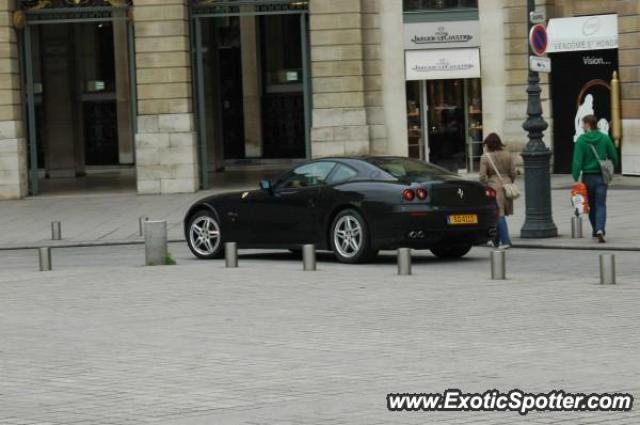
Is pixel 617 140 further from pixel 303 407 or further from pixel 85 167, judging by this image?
pixel 303 407

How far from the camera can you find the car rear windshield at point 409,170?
61.6 feet

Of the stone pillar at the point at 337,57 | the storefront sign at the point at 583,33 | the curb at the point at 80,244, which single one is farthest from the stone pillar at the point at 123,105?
the curb at the point at 80,244

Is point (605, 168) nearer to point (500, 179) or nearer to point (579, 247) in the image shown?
point (579, 247)

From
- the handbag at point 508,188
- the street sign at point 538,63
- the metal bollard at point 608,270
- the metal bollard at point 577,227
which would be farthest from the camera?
the street sign at point 538,63

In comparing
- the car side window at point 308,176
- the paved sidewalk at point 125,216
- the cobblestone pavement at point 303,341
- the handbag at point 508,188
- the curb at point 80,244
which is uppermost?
the car side window at point 308,176

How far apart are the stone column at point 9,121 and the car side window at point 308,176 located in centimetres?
1684

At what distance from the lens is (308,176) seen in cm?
1973

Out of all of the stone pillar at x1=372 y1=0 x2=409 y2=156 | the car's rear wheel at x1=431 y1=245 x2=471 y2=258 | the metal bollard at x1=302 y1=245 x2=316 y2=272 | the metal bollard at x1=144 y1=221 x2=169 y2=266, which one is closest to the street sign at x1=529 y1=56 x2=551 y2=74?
the car's rear wheel at x1=431 y1=245 x2=471 y2=258

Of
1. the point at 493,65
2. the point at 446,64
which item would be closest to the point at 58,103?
the point at 446,64

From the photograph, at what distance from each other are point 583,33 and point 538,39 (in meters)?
12.3

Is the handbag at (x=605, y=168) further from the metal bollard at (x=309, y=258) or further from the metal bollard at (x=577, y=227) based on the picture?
the metal bollard at (x=309, y=258)

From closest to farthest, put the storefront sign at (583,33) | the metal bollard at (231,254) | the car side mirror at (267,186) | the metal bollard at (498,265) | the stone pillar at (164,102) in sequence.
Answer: the metal bollard at (498,265) → the metal bollard at (231,254) → the car side mirror at (267,186) → the storefront sign at (583,33) → the stone pillar at (164,102)

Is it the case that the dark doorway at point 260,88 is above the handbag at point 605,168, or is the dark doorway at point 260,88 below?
above

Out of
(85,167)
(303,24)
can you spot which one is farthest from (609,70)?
(85,167)
